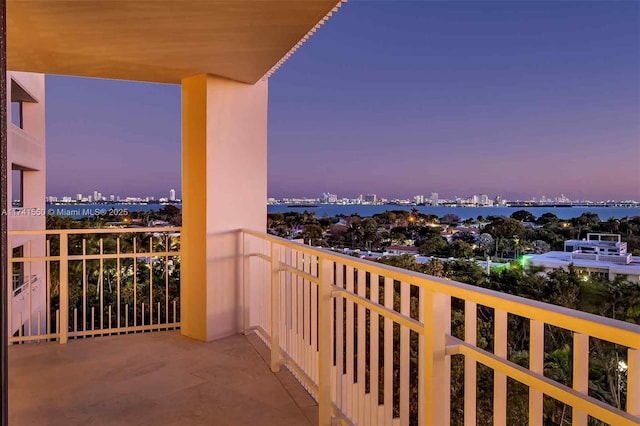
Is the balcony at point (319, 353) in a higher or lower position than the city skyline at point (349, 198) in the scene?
lower

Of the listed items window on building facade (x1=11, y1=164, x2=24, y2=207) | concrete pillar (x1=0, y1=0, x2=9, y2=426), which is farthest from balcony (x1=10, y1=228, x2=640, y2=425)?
window on building facade (x1=11, y1=164, x2=24, y2=207)

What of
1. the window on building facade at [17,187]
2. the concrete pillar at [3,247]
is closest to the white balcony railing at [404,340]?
the concrete pillar at [3,247]

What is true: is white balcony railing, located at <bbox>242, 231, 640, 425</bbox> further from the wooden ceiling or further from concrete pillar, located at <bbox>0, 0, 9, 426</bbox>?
the wooden ceiling

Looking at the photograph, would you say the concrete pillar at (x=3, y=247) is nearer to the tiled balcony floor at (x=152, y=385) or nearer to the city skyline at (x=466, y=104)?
the tiled balcony floor at (x=152, y=385)

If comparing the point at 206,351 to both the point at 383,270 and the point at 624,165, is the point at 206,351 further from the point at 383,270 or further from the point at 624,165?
the point at 624,165

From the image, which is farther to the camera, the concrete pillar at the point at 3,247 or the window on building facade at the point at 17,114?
the window on building facade at the point at 17,114

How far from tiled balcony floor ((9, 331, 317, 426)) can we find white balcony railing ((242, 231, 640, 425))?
0.27 m

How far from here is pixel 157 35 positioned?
10.6ft

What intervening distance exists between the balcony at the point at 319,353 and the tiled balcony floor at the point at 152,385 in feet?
0.05

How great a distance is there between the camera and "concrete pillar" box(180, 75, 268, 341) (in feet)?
14.0

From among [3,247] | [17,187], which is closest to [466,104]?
[17,187]

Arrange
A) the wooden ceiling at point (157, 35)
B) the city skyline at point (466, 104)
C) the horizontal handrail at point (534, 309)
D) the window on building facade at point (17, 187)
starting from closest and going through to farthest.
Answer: the horizontal handrail at point (534, 309) < the wooden ceiling at point (157, 35) < the window on building facade at point (17, 187) < the city skyline at point (466, 104)

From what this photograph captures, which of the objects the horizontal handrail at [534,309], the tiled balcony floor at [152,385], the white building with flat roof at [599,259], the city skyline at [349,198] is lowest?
the white building with flat roof at [599,259]

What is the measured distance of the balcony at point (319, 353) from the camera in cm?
112
